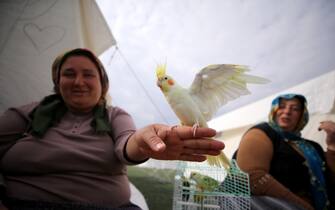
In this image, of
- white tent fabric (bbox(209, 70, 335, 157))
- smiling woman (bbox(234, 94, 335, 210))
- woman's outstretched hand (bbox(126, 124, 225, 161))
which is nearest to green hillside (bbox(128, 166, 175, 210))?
white tent fabric (bbox(209, 70, 335, 157))

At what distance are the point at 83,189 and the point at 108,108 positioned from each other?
0.67 feet

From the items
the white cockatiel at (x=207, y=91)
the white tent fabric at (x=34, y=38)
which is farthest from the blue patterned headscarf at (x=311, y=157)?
the white tent fabric at (x=34, y=38)

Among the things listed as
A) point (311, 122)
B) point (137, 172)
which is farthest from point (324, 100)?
point (137, 172)

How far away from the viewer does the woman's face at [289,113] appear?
93cm

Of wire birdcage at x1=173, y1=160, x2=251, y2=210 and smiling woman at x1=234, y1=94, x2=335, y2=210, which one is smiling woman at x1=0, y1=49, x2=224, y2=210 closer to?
wire birdcage at x1=173, y1=160, x2=251, y2=210

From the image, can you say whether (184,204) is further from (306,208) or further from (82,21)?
(82,21)

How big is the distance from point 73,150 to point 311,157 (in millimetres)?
808

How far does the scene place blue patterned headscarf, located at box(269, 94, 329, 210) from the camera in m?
0.77

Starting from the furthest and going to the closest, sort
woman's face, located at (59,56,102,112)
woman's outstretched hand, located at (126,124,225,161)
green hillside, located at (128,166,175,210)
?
green hillside, located at (128,166,175,210) < woman's face, located at (59,56,102,112) < woman's outstretched hand, located at (126,124,225,161)

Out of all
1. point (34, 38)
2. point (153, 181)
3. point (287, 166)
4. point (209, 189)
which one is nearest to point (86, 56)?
point (209, 189)

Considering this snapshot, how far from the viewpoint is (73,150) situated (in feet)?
1.47

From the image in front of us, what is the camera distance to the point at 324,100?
5.71 feet

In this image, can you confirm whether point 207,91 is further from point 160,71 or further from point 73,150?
point 73,150

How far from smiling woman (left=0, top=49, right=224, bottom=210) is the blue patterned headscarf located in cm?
64
